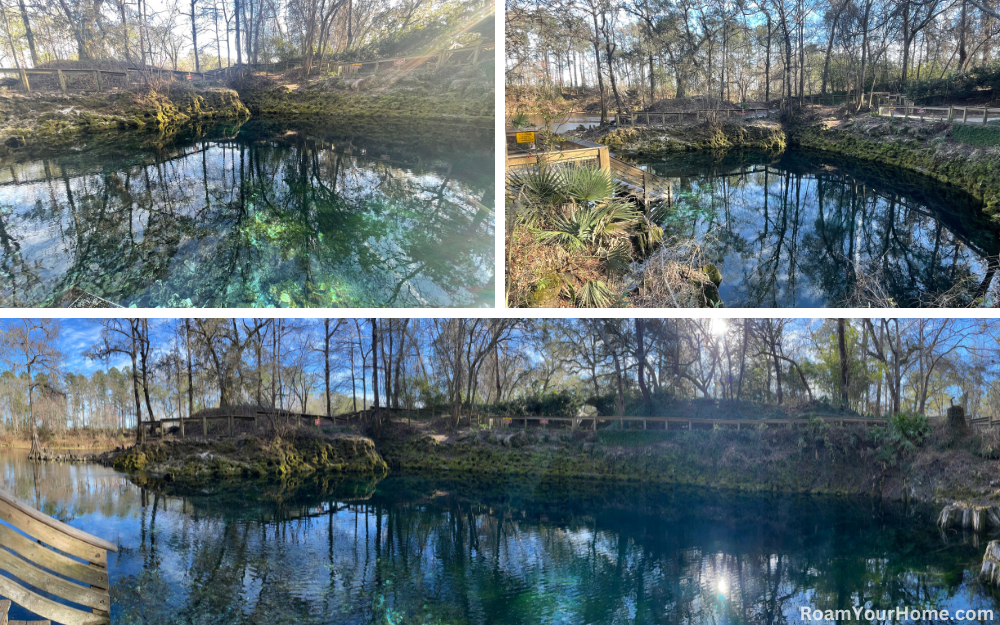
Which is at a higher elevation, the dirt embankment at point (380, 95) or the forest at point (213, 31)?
the forest at point (213, 31)

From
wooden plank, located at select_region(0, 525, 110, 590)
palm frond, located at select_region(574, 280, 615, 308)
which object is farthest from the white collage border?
wooden plank, located at select_region(0, 525, 110, 590)

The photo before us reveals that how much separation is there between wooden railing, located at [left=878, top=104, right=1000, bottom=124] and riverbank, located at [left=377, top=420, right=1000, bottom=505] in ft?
13.9

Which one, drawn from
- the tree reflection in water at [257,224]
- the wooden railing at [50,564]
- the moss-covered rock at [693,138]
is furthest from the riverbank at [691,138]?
the wooden railing at [50,564]

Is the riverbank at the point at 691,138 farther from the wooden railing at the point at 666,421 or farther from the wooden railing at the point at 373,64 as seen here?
the wooden railing at the point at 666,421

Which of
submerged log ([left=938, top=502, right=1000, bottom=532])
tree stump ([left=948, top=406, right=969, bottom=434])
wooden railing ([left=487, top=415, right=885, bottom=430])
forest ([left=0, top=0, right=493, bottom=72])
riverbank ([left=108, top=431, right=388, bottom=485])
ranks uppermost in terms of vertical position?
forest ([left=0, top=0, right=493, bottom=72])

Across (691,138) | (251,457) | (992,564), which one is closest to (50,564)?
(251,457)

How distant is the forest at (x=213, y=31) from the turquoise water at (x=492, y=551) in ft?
16.0

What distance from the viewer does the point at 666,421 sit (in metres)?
8.22

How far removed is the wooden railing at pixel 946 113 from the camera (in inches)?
326

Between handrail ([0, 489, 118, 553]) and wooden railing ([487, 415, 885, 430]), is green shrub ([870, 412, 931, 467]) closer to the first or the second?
wooden railing ([487, 415, 885, 430])

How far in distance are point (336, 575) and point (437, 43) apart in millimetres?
5644

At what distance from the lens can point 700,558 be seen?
652 cm

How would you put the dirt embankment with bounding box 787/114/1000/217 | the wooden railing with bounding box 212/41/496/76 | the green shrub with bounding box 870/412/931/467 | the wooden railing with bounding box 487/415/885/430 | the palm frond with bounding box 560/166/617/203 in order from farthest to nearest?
the dirt embankment with bounding box 787/114/1000/217
the wooden railing with bounding box 487/415/885/430
the green shrub with bounding box 870/412/931/467
the wooden railing with bounding box 212/41/496/76
the palm frond with bounding box 560/166/617/203

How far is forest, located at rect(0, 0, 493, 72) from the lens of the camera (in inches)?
269
